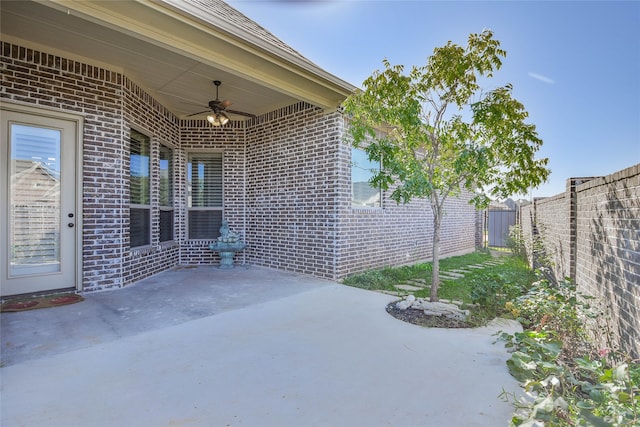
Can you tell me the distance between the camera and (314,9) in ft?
14.9

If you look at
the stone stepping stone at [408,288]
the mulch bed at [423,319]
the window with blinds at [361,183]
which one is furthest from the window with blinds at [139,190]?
the stone stepping stone at [408,288]

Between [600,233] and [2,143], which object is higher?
[2,143]

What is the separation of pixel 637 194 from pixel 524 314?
6.26 feet

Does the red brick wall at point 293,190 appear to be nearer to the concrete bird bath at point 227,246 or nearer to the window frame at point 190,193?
the concrete bird bath at point 227,246

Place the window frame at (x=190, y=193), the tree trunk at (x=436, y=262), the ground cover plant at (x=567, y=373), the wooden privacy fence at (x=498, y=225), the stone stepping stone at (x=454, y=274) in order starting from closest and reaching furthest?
1. the ground cover plant at (x=567, y=373)
2. the tree trunk at (x=436, y=262)
3. the stone stepping stone at (x=454, y=274)
4. the window frame at (x=190, y=193)
5. the wooden privacy fence at (x=498, y=225)

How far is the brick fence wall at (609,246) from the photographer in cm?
197

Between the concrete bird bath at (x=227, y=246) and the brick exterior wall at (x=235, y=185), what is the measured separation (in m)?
0.41

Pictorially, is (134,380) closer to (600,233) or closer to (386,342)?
(386,342)

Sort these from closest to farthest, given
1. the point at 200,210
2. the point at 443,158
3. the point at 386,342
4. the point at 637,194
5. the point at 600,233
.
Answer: the point at 637,194 < the point at 600,233 < the point at 386,342 < the point at 443,158 < the point at 200,210

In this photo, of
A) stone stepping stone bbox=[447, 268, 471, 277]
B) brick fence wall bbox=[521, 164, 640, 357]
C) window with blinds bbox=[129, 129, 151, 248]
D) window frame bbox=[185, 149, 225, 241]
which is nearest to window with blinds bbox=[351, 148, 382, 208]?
stone stepping stone bbox=[447, 268, 471, 277]

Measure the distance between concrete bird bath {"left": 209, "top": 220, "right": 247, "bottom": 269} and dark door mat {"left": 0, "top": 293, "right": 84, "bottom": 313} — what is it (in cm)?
248

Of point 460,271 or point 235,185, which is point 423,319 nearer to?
point 460,271

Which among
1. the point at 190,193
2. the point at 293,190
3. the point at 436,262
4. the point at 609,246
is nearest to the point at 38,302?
the point at 190,193

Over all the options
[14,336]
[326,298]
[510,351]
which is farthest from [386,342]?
[14,336]
